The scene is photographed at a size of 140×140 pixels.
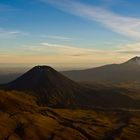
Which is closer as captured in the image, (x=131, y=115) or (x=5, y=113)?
(x=5, y=113)

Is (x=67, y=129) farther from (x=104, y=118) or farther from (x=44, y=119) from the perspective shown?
(x=104, y=118)

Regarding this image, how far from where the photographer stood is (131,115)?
197 m

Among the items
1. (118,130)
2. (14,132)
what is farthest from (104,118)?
(14,132)

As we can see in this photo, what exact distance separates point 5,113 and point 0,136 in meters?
33.7

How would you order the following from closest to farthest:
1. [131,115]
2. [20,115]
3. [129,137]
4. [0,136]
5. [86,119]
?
[0,136] → [129,137] → [20,115] → [86,119] → [131,115]

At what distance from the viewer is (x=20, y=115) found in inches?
6772

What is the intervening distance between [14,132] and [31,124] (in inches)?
497

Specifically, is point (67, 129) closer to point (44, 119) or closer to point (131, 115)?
point (44, 119)

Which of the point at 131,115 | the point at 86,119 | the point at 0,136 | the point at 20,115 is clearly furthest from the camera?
the point at 131,115

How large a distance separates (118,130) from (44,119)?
35.6m

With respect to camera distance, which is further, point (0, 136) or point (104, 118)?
point (104, 118)

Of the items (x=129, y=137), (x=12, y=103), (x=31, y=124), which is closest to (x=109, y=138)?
(x=129, y=137)

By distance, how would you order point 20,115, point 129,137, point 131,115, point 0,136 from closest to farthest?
point 0,136
point 129,137
point 20,115
point 131,115

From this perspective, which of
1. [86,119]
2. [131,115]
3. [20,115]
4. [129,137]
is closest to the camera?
[129,137]
